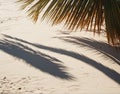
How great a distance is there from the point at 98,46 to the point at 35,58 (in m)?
1.46

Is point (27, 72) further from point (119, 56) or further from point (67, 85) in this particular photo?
point (119, 56)

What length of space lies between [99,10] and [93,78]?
7.25 feet

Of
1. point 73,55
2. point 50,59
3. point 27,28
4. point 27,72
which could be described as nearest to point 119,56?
point 73,55

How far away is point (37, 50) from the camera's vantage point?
7.77 meters

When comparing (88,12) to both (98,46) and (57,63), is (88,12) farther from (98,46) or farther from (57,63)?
(98,46)

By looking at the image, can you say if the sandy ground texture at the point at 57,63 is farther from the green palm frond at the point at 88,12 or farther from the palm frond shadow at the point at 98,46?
the green palm frond at the point at 88,12

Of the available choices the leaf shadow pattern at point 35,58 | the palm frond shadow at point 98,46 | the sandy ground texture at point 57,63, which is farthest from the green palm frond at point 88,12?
the palm frond shadow at point 98,46

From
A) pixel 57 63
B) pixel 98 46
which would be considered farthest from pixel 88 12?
pixel 98 46

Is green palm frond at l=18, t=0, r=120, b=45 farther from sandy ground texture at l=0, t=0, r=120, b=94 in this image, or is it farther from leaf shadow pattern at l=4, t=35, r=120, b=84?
leaf shadow pattern at l=4, t=35, r=120, b=84

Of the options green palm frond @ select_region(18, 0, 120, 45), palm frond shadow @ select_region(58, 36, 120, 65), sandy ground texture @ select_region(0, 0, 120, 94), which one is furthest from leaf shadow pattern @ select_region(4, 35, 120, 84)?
green palm frond @ select_region(18, 0, 120, 45)

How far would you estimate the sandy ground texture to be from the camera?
17.5 feet

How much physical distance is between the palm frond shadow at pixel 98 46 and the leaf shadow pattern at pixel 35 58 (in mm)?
930

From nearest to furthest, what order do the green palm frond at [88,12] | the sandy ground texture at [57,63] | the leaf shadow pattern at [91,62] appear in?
the green palm frond at [88,12]
the sandy ground texture at [57,63]
the leaf shadow pattern at [91,62]

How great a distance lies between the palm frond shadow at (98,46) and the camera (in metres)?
6.57
